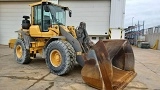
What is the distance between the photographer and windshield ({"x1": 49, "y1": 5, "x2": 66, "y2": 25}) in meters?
5.40

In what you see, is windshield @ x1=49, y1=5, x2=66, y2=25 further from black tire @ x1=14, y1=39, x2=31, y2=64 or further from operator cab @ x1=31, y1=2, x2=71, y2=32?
black tire @ x1=14, y1=39, x2=31, y2=64

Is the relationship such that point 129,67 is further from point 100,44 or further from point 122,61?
point 100,44

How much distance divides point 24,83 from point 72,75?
130 cm

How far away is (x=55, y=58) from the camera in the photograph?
4.86 metres

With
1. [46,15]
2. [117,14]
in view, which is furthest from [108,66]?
[117,14]

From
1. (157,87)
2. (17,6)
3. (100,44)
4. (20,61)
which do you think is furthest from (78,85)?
(17,6)

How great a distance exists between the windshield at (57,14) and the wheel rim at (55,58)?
41.8 inches

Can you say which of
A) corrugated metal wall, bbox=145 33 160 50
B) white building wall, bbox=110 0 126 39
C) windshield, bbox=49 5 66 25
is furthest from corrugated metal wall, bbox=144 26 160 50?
windshield, bbox=49 5 66 25

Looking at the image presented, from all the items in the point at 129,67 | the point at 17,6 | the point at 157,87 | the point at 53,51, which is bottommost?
the point at 157,87

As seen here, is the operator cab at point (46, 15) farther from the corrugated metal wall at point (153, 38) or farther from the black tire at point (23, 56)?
the corrugated metal wall at point (153, 38)

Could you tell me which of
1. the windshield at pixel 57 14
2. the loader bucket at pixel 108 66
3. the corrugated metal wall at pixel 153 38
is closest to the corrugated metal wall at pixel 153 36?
the corrugated metal wall at pixel 153 38

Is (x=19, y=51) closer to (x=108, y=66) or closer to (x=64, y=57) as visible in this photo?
(x=64, y=57)

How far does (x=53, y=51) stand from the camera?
4812 millimetres

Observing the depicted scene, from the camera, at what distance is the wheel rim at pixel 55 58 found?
15.5 feet
